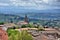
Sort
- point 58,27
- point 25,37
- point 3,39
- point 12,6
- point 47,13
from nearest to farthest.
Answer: point 3,39 → point 25,37 → point 58,27 → point 47,13 → point 12,6

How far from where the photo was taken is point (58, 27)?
875 cm

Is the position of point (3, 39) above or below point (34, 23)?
above

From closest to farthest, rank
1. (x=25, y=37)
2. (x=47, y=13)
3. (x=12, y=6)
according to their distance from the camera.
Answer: (x=25, y=37), (x=47, y=13), (x=12, y=6)

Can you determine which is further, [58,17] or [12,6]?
[12,6]

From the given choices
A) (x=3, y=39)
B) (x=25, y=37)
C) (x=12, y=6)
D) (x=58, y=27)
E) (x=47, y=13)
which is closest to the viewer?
(x=3, y=39)

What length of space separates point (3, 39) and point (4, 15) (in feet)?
22.1

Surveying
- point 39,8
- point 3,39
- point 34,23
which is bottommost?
point 34,23

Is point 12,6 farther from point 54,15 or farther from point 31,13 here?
point 54,15

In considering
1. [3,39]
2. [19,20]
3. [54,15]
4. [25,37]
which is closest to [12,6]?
[19,20]

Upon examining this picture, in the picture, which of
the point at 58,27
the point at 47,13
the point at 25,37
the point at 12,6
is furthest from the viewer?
the point at 12,6

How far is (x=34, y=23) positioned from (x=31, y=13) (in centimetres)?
50

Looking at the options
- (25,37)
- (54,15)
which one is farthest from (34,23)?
(25,37)

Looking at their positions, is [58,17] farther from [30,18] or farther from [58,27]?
[30,18]

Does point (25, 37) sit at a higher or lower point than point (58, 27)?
higher
